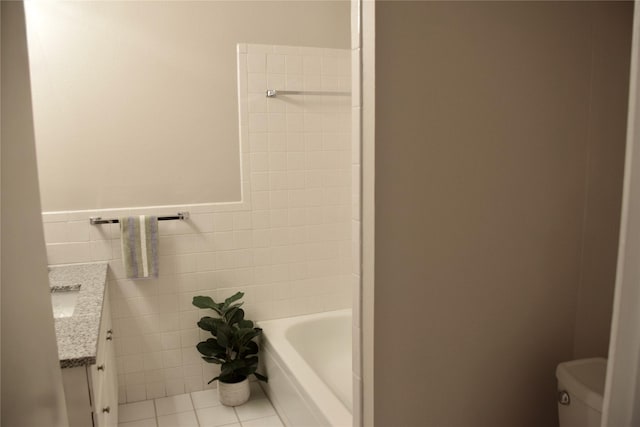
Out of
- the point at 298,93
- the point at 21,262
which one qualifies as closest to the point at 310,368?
the point at 298,93

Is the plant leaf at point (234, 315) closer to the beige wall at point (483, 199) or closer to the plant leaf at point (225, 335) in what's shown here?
the plant leaf at point (225, 335)

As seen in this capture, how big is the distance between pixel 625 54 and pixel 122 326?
8.78 ft

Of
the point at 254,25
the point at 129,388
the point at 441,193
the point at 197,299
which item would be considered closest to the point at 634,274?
the point at 441,193

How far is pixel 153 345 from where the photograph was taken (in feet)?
9.80

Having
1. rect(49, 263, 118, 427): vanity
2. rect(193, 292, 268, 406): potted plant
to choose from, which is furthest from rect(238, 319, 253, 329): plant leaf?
rect(49, 263, 118, 427): vanity

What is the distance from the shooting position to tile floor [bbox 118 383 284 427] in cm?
275

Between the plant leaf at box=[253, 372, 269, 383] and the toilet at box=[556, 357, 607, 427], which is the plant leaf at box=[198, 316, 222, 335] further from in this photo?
the toilet at box=[556, 357, 607, 427]

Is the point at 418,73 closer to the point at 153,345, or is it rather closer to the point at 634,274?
the point at 634,274

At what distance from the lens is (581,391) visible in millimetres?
1451

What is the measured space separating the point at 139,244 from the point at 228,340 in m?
0.72

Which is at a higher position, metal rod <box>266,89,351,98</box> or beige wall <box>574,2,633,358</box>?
metal rod <box>266,89,351,98</box>

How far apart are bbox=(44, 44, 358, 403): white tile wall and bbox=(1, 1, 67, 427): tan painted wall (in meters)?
2.21

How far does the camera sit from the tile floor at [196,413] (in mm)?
2754

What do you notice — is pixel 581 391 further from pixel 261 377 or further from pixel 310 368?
pixel 261 377
